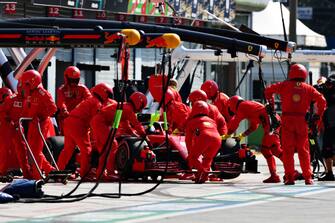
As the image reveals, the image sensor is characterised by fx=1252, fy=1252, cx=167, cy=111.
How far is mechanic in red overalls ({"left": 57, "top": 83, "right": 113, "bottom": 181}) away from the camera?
64.7 feet

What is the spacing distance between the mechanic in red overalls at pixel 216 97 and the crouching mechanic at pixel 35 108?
3.86m

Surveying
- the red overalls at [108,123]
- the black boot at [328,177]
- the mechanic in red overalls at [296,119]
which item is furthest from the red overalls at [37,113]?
the black boot at [328,177]

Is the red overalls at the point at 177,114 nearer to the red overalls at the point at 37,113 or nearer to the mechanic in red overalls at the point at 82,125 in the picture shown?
the mechanic in red overalls at the point at 82,125

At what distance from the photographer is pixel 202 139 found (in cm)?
1989

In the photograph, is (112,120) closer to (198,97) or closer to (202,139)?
(202,139)

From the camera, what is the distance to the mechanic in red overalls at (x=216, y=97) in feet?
73.9

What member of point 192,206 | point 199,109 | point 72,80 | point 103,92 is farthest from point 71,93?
point 192,206

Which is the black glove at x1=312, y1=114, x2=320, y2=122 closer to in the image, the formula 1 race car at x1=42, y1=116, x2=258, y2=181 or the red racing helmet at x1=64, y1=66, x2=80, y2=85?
the formula 1 race car at x1=42, y1=116, x2=258, y2=181

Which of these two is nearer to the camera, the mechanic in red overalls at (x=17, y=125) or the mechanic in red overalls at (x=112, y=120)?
the mechanic in red overalls at (x=112, y=120)

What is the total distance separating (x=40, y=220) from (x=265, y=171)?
1132 cm

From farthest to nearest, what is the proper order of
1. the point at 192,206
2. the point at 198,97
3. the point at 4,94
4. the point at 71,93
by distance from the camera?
the point at 71,93
the point at 198,97
the point at 4,94
the point at 192,206

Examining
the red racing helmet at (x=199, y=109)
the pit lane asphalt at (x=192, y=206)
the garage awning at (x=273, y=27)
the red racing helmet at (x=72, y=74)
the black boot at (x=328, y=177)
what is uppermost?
the garage awning at (x=273, y=27)

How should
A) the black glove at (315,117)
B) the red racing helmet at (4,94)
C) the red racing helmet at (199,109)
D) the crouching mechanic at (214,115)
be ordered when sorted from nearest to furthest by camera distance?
the black glove at (315,117) → the red racing helmet at (199,109) → the red racing helmet at (4,94) → the crouching mechanic at (214,115)

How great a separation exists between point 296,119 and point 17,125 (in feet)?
14.4
